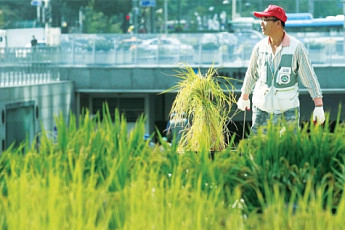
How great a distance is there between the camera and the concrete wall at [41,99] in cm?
2958

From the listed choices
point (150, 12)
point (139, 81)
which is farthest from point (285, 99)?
point (150, 12)

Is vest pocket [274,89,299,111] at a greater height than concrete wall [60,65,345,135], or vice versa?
vest pocket [274,89,299,111]

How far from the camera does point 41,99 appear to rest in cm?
3350

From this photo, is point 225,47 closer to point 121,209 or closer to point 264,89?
point 264,89

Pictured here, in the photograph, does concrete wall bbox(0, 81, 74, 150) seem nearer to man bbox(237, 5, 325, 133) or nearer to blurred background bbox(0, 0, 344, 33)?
blurred background bbox(0, 0, 344, 33)

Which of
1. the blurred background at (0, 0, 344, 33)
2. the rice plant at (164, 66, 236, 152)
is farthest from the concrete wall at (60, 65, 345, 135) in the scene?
the rice plant at (164, 66, 236, 152)

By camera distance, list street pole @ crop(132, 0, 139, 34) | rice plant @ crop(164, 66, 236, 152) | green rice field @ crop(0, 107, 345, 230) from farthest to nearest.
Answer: street pole @ crop(132, 0, 139, 34), rice plant @ crop(164, 66, 236, 152), green rice field @ crop(0, 107, 345, 230)

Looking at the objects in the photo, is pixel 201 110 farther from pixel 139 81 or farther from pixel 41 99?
pixel 139 81

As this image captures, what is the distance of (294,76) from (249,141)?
2.58 meters

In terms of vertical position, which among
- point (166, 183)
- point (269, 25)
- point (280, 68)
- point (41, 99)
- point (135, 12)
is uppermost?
point (135, 12)

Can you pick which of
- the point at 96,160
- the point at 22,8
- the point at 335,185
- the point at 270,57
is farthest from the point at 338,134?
the point at 22,8

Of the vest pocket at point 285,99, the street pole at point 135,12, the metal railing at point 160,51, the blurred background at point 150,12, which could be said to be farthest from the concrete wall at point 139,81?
the vest pocket at point 285,99

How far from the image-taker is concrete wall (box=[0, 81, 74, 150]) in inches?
1164

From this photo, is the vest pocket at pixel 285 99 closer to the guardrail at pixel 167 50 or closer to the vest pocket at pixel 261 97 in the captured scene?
the vest pocket at pixel 261 97
